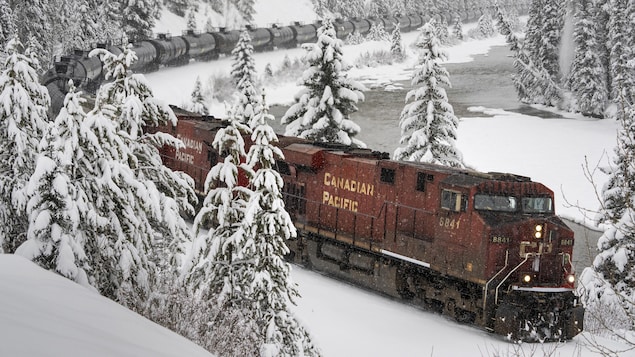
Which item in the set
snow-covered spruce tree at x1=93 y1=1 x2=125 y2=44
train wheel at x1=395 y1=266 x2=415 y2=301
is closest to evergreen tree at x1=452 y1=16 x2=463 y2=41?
snow-covered spruce tree at x1=93 y1=1 x2=125 y2=44

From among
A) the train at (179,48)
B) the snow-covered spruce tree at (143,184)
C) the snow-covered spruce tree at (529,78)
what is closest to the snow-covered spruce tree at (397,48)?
the train at (179,48)

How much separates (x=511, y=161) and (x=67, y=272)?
41.3m

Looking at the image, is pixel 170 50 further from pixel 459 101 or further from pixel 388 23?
pixel 388 23

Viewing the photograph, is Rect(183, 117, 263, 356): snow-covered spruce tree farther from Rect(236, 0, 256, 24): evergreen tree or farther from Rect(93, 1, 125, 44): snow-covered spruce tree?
Rect(236, 0, 256, 24): evergreen tree

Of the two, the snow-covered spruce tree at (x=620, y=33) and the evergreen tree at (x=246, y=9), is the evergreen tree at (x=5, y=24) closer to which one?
the snow-covered spruce tree at (x=620, y=33)

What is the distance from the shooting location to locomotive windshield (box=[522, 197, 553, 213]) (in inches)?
733

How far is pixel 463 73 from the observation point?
89812mm

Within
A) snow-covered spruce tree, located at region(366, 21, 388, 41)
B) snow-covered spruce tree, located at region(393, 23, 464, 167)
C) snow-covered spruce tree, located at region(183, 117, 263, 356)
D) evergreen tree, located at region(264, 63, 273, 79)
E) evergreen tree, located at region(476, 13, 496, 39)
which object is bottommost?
snow-covered spruce tree, located at region(183, 117, 263, 356)

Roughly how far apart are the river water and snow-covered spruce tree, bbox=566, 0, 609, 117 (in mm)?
3512

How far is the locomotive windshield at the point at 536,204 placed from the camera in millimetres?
18608

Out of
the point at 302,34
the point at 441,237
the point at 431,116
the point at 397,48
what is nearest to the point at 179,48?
the point at 302,34

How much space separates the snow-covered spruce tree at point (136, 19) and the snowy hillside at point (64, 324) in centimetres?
7122

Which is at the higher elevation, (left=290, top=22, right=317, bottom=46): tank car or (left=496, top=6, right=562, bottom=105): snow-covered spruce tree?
(left=290, top=22, right=317, bottom=46): tank car

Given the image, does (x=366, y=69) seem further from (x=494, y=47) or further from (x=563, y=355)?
(x=563, y=355)
